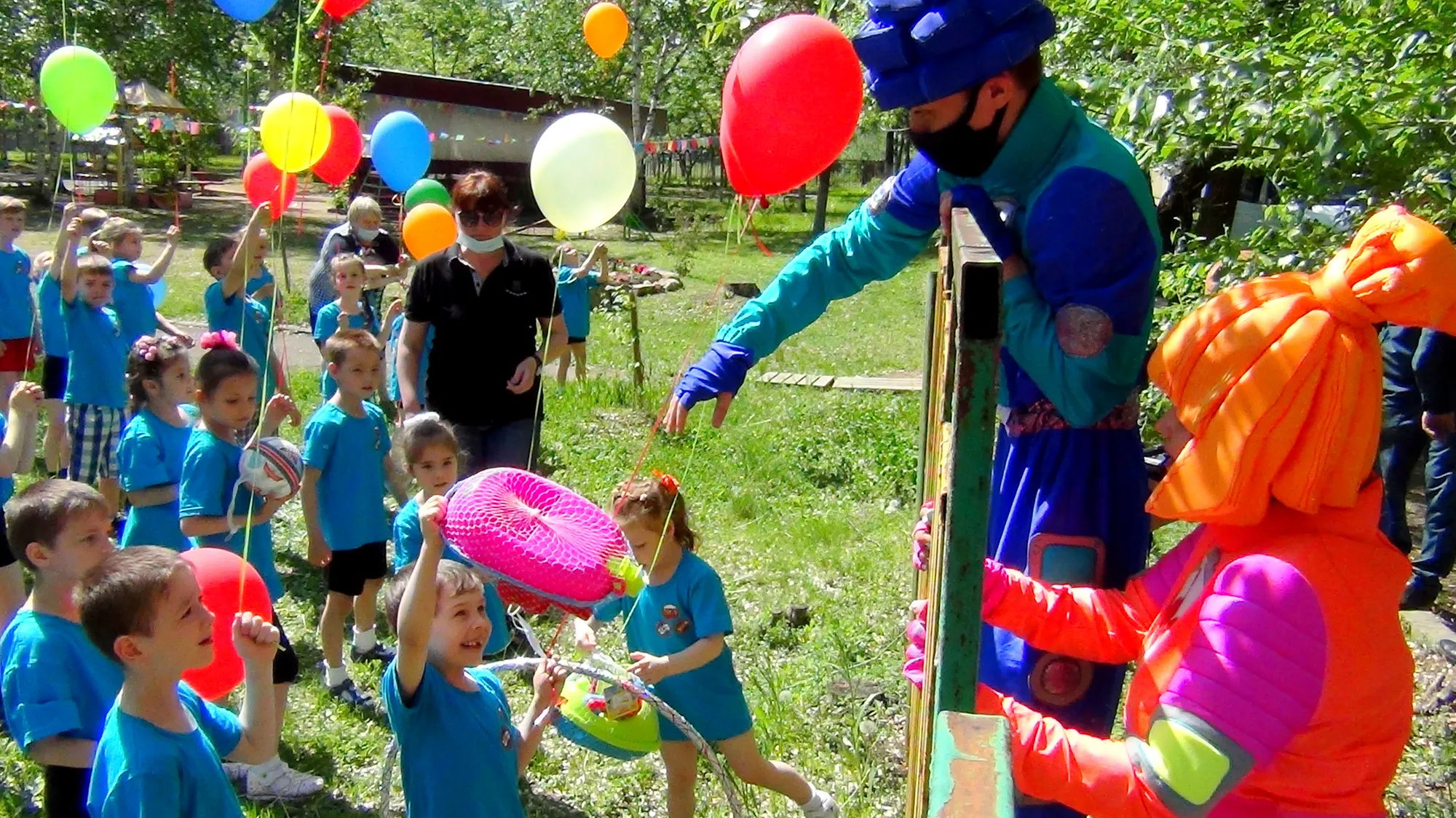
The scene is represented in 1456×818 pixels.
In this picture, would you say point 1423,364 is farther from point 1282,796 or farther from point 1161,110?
point 1282,796

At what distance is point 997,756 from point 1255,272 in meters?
2.45

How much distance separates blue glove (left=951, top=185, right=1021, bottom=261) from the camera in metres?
2.17

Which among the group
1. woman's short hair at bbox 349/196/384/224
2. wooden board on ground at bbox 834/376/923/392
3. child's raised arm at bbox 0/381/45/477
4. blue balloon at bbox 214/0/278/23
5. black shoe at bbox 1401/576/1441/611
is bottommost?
black shoe at bbox 1401/576/1441/611

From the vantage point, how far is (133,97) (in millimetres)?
21688

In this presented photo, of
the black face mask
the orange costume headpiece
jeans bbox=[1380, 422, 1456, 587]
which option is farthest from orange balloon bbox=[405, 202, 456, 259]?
the orange costume headpiece

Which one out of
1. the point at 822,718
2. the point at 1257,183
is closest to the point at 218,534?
the point at 822,718

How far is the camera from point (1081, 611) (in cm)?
205

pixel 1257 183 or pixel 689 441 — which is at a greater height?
pixel 1257 183

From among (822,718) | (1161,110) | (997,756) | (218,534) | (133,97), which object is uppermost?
(133,97)

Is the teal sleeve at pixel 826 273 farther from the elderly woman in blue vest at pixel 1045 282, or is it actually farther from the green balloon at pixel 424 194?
the green balloon at pixel 424 194

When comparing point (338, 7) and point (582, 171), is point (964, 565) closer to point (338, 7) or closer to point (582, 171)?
point (582, 171)

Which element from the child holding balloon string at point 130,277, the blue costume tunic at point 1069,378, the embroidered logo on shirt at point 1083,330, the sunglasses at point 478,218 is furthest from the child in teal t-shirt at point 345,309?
the embroidered logo on shirt at point 1083,330

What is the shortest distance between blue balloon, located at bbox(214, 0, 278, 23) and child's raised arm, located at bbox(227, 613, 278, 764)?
3.94m

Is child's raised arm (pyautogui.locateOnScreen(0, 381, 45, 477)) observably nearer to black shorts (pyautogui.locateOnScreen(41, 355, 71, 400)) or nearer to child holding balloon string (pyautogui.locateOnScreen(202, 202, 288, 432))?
child holding balloon string (pyautogui.locateOnScreen(202, 202, 288, 432))
